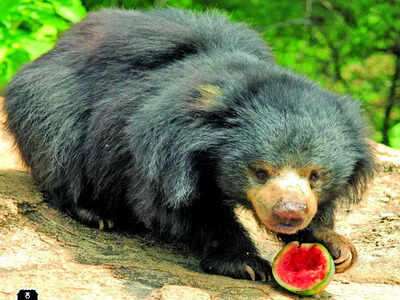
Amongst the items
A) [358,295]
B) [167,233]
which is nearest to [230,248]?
[167,233]

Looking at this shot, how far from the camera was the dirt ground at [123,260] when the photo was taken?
321cm

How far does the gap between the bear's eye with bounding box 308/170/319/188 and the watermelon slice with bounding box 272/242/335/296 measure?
43 cm

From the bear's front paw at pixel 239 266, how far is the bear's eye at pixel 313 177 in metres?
0.52

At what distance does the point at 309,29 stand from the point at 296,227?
664 cm

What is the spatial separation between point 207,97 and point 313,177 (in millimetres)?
655

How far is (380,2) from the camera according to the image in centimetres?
881

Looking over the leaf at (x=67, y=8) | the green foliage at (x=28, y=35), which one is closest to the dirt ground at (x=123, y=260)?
the green foliage at (x=28, y=35)

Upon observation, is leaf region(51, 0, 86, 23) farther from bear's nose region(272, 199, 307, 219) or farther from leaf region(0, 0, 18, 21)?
bear's nose region(272, 199, 307, 219)

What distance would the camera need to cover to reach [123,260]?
12.3 feet

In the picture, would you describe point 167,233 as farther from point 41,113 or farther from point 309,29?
point 309,29

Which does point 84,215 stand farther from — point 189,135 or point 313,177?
point 313,177

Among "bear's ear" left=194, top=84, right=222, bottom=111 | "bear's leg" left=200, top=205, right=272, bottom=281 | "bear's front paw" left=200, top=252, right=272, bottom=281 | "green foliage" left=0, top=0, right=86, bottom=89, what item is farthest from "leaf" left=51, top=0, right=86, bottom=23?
"bear's front paw" left=200, top=252, right=272, bottom=281

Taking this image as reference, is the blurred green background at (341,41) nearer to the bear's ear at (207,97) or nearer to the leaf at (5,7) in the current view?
the leaf at (5,7)

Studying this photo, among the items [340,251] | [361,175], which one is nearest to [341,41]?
[361,175]
